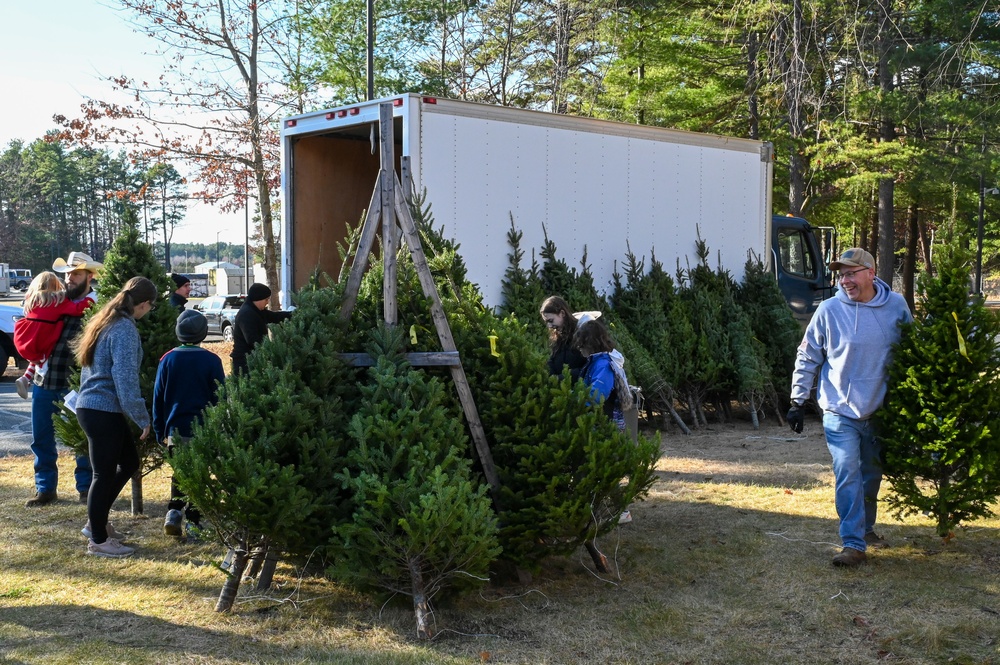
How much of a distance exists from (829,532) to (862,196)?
746 inches

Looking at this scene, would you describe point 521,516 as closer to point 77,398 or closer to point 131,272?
point 77,398

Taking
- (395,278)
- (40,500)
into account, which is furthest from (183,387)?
(40,500)

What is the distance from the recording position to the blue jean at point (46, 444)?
23.1ft

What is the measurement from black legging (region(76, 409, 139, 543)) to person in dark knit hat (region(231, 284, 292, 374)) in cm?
176

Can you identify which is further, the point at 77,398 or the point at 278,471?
the point at 77,398

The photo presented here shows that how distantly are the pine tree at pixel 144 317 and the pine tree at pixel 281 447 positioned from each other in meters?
2.20

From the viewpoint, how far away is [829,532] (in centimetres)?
622

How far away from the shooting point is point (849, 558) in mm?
5441

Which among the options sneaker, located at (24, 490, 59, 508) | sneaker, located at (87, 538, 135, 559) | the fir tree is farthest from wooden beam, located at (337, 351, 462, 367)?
the fir tree

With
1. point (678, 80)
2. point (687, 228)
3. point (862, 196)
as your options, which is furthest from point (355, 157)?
point (862, 196)

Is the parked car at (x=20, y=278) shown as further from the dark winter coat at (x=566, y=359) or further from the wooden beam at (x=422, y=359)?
the wooden beam at (x=422, y=359)

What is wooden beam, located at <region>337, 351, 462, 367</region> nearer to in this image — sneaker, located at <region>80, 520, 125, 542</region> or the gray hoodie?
the gray hoodie

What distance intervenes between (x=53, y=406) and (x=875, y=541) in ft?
19.7

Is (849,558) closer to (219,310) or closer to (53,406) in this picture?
(53,406)
